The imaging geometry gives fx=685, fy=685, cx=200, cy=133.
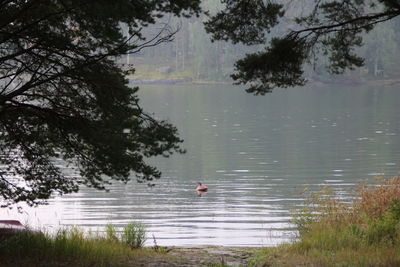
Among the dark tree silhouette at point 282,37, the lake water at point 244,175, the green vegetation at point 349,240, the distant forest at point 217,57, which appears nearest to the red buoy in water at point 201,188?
the lake water at point 244,175

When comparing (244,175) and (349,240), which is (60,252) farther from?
(244,175)

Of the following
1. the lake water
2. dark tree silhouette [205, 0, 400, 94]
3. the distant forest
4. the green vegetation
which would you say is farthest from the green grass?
the distant forest

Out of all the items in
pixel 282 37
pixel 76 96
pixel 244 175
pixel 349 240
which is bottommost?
pixel 244 175

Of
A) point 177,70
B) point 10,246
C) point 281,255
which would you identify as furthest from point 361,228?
point 177,70

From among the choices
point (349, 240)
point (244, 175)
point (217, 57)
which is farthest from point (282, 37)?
point (217, 57)

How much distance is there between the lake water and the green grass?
2.92 metres

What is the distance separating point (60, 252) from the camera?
9.45 metres

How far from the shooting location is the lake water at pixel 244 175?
2236cm

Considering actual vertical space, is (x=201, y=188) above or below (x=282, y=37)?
below

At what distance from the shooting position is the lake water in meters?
22.4

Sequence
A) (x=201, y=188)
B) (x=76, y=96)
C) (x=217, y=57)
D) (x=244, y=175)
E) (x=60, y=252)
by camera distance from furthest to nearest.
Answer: (x=217, y=57) → (x=244, y=175) → (x=201, y=188) → (x=76, y=96) → (x=60, y=252)

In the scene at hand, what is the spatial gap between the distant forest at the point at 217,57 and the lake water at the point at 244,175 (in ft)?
156

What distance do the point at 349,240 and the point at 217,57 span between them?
11777cm

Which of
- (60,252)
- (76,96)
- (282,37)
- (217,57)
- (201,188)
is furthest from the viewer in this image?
(217,57)
